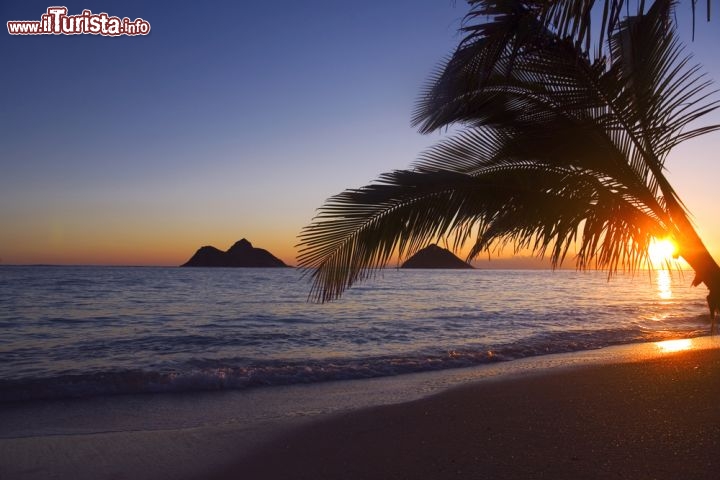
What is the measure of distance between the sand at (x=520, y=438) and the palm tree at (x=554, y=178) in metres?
1.43

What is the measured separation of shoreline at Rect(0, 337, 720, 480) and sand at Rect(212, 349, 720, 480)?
59 millimetres

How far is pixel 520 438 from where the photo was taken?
509 cm

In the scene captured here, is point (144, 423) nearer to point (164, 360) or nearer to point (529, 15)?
point (164, 360)

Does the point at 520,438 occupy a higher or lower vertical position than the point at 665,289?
higher

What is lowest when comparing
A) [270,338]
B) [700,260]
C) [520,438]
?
[270,338]

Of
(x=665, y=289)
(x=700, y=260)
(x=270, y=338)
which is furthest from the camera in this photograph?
(x=665, y=289)

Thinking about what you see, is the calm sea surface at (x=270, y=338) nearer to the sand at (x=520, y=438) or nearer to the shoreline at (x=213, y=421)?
the shoreline at (x=213, y=421)

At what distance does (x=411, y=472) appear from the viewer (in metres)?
4.40

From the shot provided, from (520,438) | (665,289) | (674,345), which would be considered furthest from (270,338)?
(665,289)

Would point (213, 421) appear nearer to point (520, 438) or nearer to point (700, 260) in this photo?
point (520, 438)

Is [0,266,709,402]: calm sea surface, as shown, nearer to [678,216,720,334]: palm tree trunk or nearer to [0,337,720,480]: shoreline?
[678,216,720,334]: palm tree trunk

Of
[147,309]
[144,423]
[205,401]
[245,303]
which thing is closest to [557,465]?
[144,423]

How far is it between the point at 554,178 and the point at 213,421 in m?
4.86

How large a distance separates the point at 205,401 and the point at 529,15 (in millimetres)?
7168
